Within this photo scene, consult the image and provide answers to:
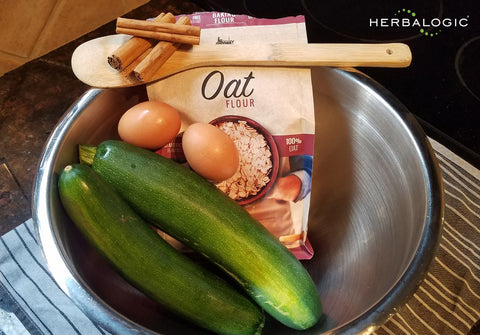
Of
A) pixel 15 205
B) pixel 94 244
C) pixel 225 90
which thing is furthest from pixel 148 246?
pixel 15 205

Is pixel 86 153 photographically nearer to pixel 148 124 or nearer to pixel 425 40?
pixel 148 124

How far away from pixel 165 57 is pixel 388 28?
23.1 inches

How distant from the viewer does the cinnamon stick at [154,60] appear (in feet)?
2.18

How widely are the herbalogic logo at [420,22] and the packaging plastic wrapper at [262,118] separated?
0.40 meters

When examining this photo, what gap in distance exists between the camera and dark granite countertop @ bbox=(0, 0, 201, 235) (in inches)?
34.8

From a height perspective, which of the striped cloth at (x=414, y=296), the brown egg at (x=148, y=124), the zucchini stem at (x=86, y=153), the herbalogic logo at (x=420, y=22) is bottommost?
the striped cloth at (x=414, y=296)

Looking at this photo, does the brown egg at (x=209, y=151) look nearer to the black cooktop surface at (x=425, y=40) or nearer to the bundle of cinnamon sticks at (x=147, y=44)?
the bundle of cinnamon sticks at (x=147, y=44)

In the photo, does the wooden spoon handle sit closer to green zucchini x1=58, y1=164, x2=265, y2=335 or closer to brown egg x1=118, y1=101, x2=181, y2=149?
brown egg x1=118, y1=101, x2=181, y2=149

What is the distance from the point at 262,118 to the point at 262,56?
0.09m

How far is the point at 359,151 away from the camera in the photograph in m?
0.75

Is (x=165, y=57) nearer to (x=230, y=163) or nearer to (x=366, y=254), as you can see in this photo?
(x=230, y=163)

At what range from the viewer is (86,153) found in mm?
667

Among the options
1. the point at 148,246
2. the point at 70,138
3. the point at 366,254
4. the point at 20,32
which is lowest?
the point at 366,254

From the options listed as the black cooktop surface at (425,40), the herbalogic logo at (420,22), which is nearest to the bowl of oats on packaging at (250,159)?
the black cooktop surface at (425,40)
